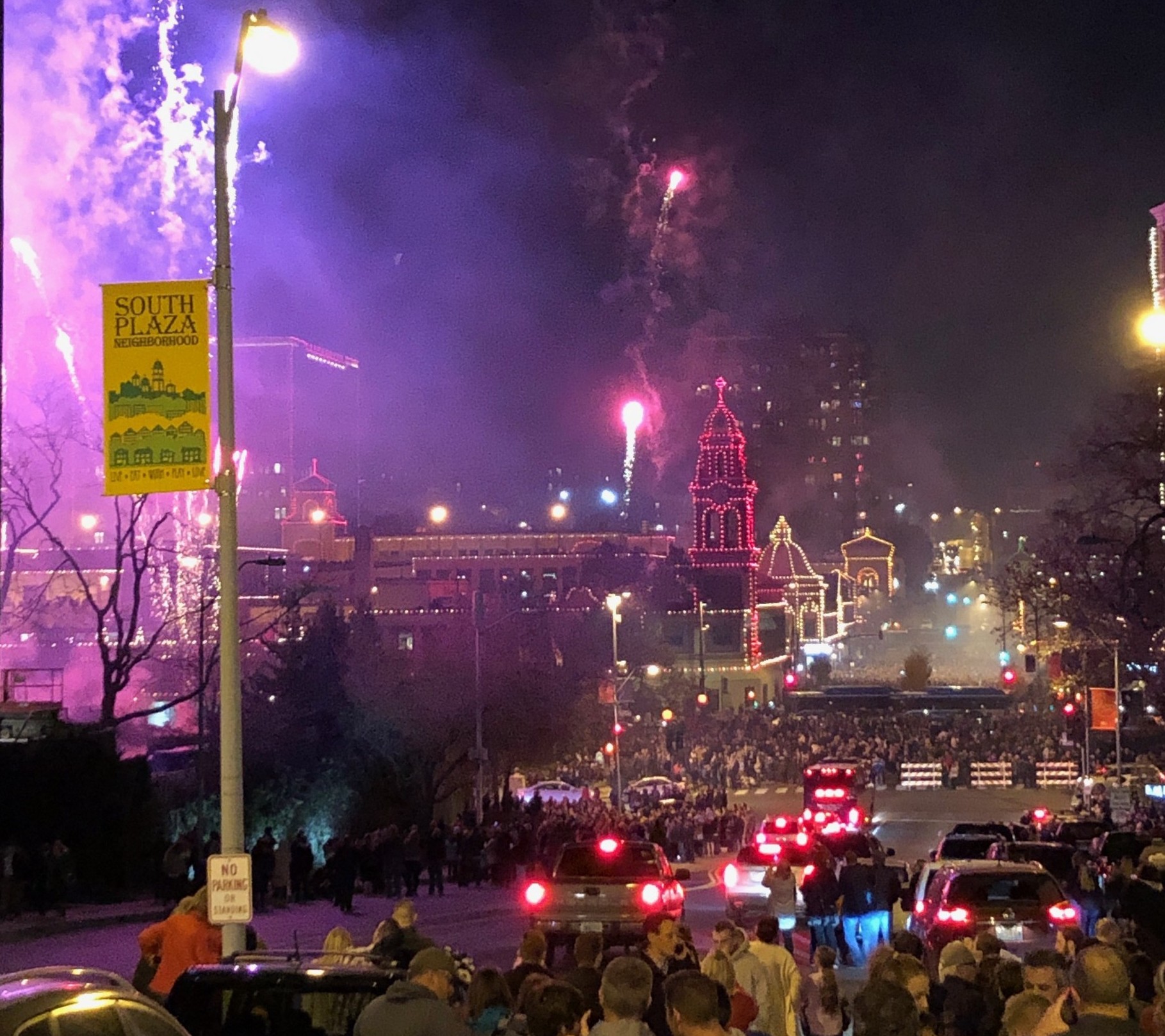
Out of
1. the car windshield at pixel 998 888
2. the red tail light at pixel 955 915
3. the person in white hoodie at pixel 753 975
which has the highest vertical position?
the person in white hoodie at pixel 753 975

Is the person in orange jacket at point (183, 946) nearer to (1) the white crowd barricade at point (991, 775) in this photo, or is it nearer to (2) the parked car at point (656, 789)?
(2) the parked car at point (656, 789)

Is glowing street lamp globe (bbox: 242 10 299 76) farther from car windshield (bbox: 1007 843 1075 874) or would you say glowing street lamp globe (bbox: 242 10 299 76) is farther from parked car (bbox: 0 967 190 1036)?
car windshield (bbox: 1007 843 1075 874)

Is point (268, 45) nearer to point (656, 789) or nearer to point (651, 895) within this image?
point (651, 895)

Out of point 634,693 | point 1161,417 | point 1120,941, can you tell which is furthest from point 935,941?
point 634,693

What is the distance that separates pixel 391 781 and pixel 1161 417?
807 inches

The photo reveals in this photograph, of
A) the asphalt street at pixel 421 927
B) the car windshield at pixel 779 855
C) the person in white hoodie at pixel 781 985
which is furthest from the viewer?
the car windshield at pixel 779 855

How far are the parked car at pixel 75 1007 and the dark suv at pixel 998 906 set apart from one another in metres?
11.1

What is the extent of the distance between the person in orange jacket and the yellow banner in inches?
118

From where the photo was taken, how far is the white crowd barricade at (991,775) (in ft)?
223

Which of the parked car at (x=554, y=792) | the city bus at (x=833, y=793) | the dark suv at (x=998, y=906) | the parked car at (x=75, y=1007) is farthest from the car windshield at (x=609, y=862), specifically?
the parked car at (x=554, y=792)

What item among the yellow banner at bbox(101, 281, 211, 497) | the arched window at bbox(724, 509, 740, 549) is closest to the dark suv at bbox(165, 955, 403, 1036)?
the yellow banner at bbox(101, 281, 211, 497)

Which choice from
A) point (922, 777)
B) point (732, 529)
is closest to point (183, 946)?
point (922, 777)

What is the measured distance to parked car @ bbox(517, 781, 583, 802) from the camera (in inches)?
2159

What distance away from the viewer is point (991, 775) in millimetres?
68125
